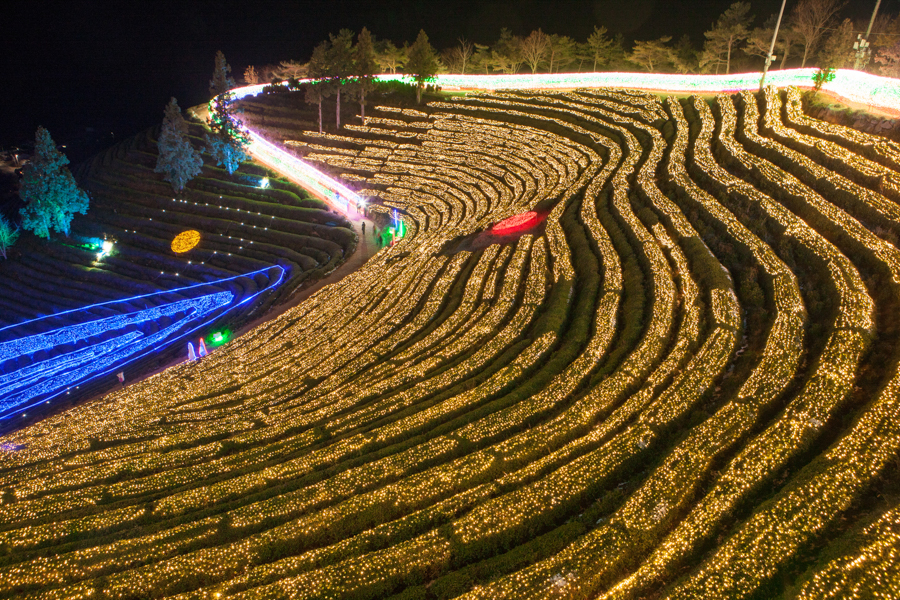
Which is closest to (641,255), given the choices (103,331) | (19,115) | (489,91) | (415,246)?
(415,246)

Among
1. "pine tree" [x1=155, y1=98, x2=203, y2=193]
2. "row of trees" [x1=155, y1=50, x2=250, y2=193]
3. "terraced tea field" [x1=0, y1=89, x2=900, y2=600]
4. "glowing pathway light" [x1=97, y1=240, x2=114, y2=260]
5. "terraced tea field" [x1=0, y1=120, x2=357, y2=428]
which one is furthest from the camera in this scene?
"row of trees" [x1=155, y1=50, x2=250, y2=193]

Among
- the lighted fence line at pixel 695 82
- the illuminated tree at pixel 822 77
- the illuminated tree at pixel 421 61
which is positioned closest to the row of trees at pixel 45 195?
the lighted fence line at pixel 695 82

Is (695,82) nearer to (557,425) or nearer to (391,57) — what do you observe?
(391,57)

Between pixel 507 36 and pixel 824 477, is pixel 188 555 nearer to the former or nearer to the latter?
pixel 824 477

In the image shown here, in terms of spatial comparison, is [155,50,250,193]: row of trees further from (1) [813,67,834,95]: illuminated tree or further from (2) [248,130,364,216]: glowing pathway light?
(1) [813,67,834,95]: illuminated tree

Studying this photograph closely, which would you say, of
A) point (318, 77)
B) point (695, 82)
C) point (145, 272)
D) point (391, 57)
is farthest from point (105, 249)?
point (695, 82)

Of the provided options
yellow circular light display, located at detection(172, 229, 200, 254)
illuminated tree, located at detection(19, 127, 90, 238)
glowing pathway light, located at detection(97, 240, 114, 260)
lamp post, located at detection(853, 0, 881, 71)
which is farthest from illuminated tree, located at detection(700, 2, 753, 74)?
illuminated tree, located at detection(19, 127, 90, 238)
